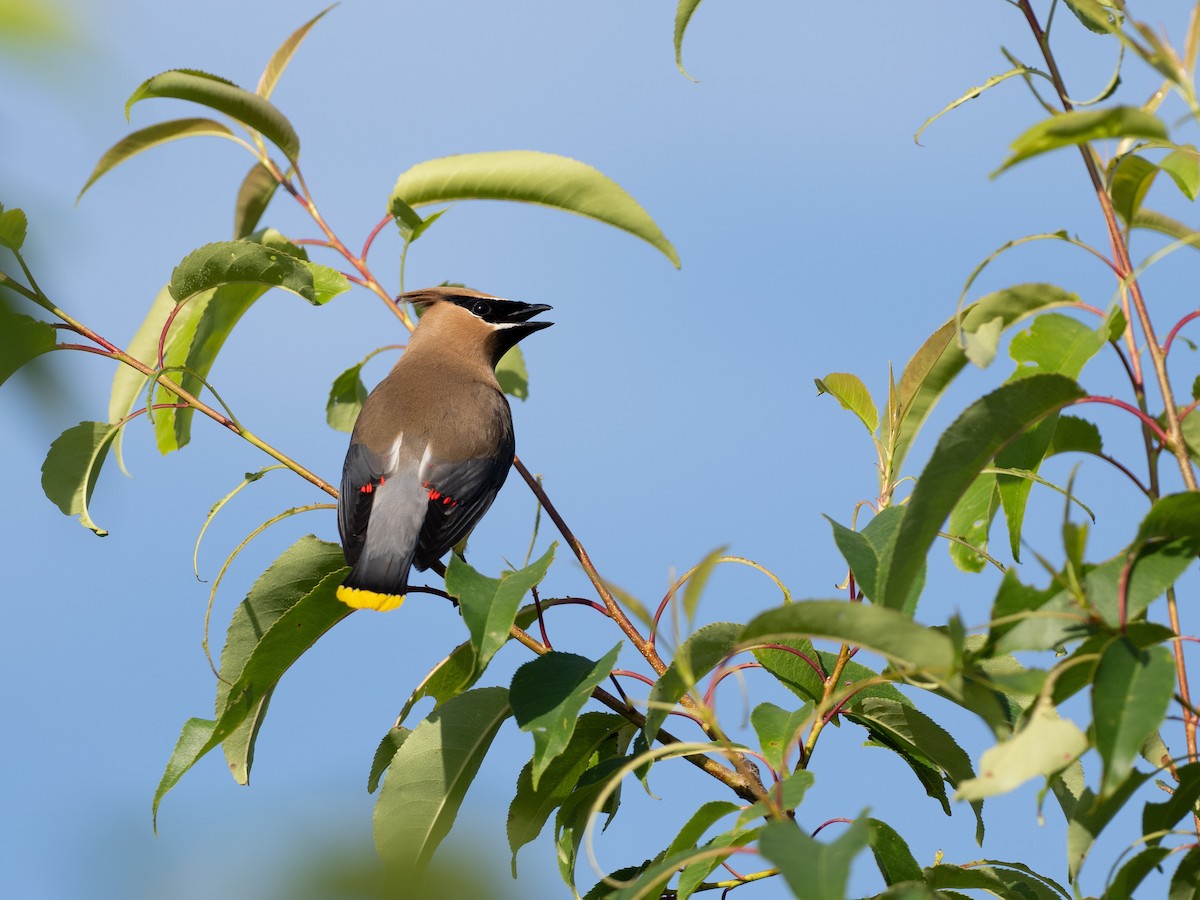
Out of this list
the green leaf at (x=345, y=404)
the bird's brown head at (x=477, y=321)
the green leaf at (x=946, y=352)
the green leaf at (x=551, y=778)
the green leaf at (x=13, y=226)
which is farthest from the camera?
the bird's brown head at (x=477, y=321)

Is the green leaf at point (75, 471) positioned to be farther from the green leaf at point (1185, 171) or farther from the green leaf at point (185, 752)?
the green leaf at point (1185, 171)

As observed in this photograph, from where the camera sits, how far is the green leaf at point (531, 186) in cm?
273

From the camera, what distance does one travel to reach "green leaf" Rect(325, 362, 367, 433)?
362 cm

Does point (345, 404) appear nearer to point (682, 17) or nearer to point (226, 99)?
point (226, 99)

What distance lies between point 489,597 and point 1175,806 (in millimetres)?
1072

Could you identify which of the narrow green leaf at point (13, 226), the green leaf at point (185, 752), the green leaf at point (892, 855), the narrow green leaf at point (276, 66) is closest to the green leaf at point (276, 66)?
the narrow green leaf at point (276, 66)

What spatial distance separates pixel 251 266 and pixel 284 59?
61 centimetres

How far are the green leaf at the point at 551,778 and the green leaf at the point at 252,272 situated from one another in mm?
1145

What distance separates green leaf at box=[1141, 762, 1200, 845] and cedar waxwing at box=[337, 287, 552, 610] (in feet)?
5.45

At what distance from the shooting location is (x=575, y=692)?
2.04 meters

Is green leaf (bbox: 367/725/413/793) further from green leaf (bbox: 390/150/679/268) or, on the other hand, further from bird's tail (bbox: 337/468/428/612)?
green leaf (bbox: 390/150/679/268)

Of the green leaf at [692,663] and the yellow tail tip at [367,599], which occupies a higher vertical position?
the yellow tail tip at [367,599]

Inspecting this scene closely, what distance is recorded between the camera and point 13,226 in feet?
8.64

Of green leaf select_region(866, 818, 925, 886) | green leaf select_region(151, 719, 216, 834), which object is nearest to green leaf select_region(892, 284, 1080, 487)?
green leaf select_region(866, 818, 925, 886)
